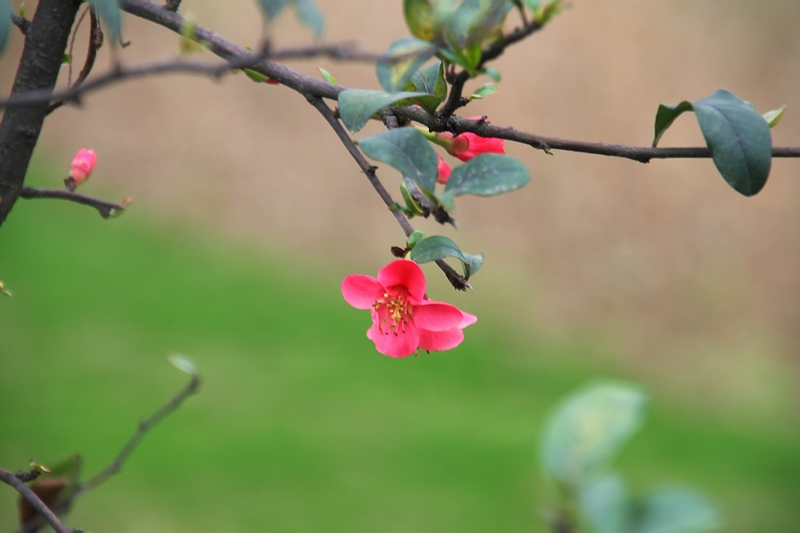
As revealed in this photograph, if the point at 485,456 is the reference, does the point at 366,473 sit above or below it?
below

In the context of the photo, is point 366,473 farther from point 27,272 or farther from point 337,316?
point 27,272

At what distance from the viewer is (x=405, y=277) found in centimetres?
45

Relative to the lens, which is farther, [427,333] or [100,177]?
[100,177]

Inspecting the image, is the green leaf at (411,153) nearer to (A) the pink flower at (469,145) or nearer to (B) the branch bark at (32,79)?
(A) the pink flower at (469,145)

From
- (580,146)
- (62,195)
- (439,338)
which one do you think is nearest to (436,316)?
(439,338)

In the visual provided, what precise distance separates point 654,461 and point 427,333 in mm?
1334

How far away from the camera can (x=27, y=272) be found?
1.86 meters

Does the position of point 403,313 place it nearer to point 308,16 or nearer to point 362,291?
point 362,291

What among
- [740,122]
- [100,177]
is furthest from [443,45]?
[100,177]

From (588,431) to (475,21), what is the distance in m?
0.21

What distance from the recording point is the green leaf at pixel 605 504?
34 centimetres

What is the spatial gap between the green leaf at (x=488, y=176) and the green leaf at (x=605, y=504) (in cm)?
15

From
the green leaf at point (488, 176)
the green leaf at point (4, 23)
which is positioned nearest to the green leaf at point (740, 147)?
the green leaf at point (488, 176)

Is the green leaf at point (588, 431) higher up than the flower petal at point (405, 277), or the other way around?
the flower petal at point (405, 277)
